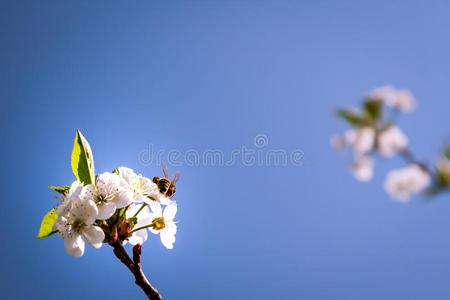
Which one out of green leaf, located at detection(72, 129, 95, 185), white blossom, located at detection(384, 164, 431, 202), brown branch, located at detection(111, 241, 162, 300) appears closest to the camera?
white blossom, located at detection(384, 164, 431, 202)

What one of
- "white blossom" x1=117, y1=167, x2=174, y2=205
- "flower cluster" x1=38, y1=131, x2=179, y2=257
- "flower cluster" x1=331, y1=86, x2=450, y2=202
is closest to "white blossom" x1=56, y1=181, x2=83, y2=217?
"flower cluster" x1=38, y1=131, x2=179, y2=257

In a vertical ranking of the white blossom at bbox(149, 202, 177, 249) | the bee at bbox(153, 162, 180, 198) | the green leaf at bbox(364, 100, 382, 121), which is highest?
the bee at bbox(153, 162, 180, 198)

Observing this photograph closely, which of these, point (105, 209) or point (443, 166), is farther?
point (105, 209)

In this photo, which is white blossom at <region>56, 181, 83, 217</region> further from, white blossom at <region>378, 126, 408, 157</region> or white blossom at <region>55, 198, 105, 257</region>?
white blossom at <region>378, 126, 408, 157</region>

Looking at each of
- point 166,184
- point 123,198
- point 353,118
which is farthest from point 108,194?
point 353,118

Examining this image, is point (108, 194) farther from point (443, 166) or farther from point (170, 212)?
point (443, 166)

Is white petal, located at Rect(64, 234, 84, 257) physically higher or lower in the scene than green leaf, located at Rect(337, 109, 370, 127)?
lower

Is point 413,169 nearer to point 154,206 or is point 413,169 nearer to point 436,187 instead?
point 436,187

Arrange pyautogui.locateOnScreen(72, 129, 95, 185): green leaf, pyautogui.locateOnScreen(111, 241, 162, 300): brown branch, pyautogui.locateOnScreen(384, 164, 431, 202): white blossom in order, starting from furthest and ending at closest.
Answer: pyautogui.locateOnScreen(72, 129, 95, 185): green leaf < pyautogui.locateOnScreen(111, 241, 162, 300): brown branch < pyautogui.locateOnScreen(384, 164, 431, 202): white blossom
